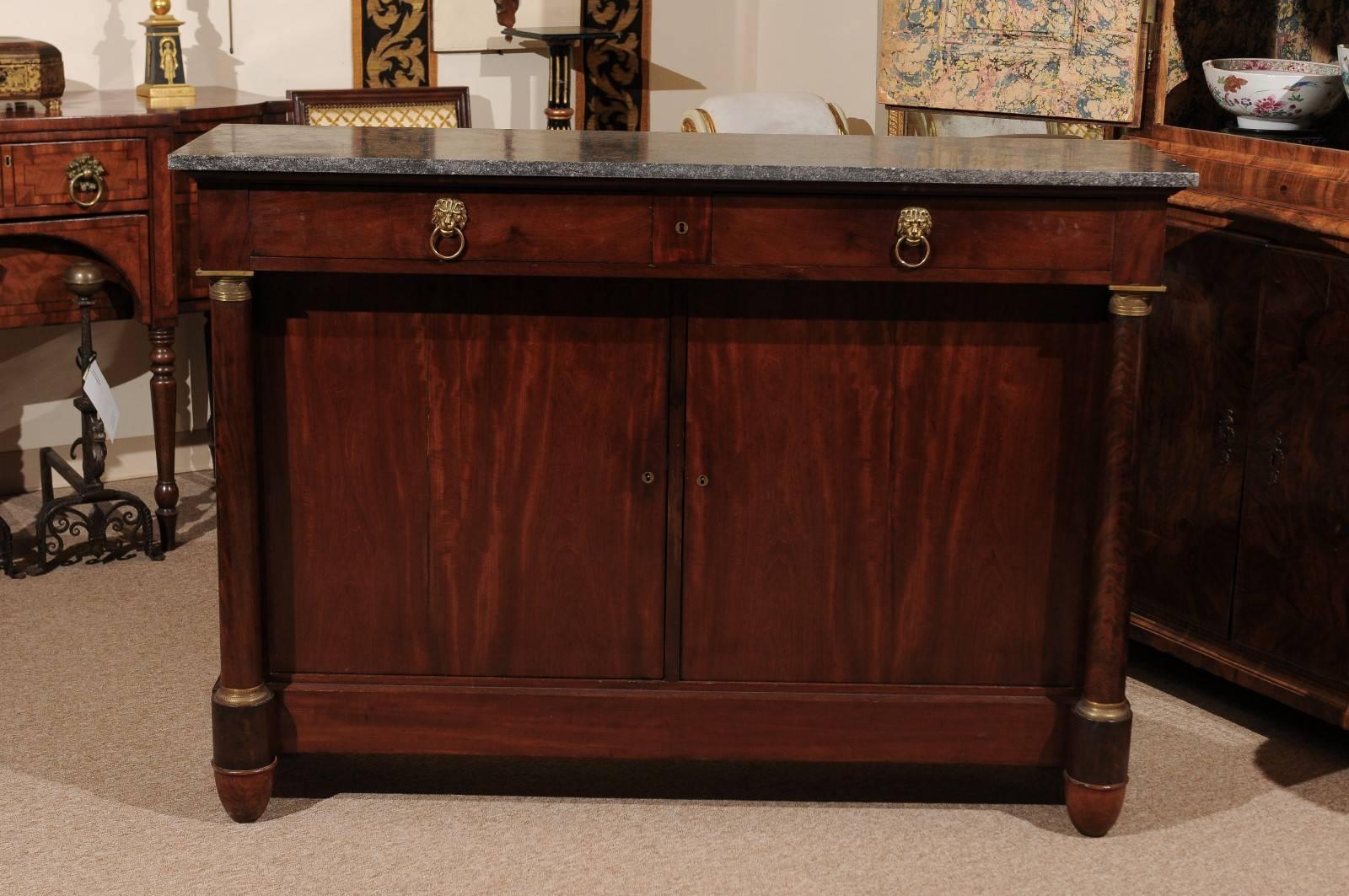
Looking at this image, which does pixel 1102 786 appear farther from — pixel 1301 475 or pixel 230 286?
pixel 230 286

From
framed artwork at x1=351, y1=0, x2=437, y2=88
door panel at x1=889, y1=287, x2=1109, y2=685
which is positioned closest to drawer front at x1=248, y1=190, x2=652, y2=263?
door panel at x1=889, y1=287, x2=1109, y2=685

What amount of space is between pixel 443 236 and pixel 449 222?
1.0 inches

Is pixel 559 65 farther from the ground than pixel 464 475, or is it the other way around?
pixel 559 65

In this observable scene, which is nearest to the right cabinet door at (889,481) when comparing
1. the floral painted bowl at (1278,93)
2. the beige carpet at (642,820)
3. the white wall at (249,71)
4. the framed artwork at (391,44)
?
the beige carpet at (642,820)

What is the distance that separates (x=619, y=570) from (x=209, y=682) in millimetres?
1081

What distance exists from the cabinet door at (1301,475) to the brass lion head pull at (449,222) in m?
1.53

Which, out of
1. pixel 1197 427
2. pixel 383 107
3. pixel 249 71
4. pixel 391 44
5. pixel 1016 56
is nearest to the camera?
pixel 1197 427

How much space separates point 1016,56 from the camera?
11.6 ft

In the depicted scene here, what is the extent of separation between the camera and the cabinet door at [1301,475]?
2.99m

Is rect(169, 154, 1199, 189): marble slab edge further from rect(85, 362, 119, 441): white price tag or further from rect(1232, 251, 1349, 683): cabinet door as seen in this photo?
rect(85, 362, 119, 441): white price tag

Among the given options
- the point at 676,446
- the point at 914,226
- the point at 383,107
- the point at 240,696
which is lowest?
the point at 240,696

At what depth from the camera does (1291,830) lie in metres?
2.83

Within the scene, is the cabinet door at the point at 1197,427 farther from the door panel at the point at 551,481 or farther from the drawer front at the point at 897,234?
the door panel at the point at 551,481

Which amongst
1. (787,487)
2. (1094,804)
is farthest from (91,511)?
(1094,804)
